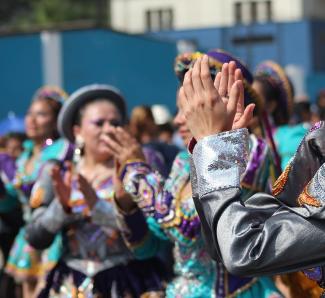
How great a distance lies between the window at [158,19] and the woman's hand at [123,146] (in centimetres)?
4789

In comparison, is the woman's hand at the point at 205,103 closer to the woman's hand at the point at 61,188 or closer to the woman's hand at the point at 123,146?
the woman's hand at the point at 123,146

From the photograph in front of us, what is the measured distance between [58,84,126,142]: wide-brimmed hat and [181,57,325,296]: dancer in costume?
2.33m

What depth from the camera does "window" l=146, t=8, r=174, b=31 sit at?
51.6 metres

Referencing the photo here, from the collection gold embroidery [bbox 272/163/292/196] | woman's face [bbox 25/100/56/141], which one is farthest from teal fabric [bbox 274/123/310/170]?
gold embroidery [bbox 272/163/292/196]

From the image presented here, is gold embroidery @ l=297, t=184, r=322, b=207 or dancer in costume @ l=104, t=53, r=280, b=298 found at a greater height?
gold embroidery @ l=297, t=184, r=322, b=207

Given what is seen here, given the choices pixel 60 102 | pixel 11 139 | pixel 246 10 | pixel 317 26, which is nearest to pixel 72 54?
pixel 11 139

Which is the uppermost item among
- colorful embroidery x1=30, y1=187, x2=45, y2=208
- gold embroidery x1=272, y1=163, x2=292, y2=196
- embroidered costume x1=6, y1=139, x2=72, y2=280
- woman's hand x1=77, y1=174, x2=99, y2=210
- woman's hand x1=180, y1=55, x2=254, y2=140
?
woman's hand x1=180, y1=55, x2=254, y2=140

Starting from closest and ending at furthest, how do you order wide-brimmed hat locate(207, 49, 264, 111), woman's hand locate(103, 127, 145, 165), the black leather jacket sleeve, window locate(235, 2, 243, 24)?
1. the black leather jacket sleeve
2. wide-brimmed hat locate(207, 49, 264, 111)
3. woman's hand locate(103, 127, 145, 165)
4. window locate(235, 2, 243, 24)

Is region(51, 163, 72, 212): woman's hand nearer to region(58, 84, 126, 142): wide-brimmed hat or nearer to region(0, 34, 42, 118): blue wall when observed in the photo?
region(58, 84, 126, 142): wide-brimmed hat

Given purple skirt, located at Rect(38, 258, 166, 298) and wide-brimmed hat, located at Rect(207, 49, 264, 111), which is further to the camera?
purple skirt, located at Rect(38, 258, 166, 298)

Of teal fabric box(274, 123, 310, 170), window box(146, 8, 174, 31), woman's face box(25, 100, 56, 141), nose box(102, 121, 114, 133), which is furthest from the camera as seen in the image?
window box(146, 8, 174, 31)

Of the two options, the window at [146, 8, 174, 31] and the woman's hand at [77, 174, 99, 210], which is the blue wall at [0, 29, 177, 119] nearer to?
the woman's hand at [77, 174, 99, 210]

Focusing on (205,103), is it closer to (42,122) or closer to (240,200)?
(240,200)

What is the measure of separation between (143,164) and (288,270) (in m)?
1.90
